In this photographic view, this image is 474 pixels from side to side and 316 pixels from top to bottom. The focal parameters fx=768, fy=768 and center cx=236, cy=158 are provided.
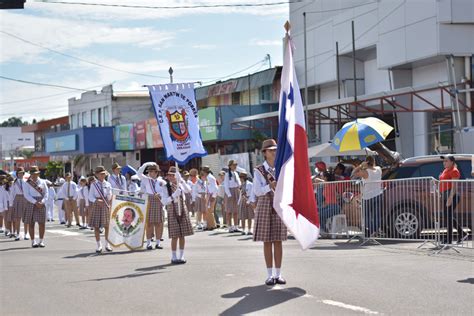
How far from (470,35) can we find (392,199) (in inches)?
523

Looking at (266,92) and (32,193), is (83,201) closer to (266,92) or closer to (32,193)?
(32,193)

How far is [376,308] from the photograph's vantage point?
8.27 m

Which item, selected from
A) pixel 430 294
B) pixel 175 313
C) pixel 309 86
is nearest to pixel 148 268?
pixel 175 313

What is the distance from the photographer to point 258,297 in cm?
920

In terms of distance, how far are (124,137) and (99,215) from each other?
3398cm

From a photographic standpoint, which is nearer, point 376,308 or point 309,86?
point 376,308

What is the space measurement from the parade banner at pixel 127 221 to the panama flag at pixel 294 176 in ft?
22.6

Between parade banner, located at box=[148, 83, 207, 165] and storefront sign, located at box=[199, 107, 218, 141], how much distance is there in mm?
23578

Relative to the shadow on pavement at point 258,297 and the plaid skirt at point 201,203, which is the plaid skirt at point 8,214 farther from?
the shadow on pavement at point 258,297

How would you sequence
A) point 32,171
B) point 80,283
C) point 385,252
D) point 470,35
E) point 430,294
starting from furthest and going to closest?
point 470,35 → point 32,171 → point 385,252 → point 80,283 → point 430,294

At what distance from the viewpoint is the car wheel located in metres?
15.2

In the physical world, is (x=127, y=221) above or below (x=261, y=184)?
below

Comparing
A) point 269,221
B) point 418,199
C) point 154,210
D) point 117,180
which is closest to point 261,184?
point 269,221

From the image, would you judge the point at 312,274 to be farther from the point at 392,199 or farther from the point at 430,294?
the point at 392,199
